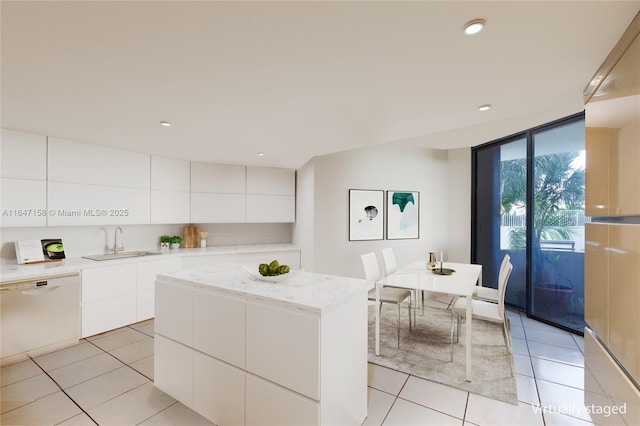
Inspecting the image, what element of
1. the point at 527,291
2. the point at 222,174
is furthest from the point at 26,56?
the point at 527,291

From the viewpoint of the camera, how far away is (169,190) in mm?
4176

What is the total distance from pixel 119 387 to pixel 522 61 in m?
3.75

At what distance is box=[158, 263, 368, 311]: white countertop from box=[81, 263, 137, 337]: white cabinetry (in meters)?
1.68

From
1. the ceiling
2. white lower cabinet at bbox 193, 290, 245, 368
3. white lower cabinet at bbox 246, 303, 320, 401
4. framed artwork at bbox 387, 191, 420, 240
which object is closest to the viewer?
the ceiling

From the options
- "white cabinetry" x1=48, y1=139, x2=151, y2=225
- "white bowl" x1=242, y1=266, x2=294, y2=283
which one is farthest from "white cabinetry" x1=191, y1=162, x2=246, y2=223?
"white bowl" x1=242, y1=266, x2=294, y2=283

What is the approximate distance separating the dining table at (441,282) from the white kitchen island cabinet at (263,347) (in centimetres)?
101

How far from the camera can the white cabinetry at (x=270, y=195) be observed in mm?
4805

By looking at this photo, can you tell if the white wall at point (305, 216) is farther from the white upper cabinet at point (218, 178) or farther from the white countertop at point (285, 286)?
the white countertop at point (285, 286)

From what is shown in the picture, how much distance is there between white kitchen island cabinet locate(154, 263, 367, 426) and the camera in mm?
1495

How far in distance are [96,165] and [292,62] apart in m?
3.20

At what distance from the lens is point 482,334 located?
10.9ft

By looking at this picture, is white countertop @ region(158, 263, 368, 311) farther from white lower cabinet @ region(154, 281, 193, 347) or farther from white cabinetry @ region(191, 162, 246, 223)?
white cabinetry @ region(191, 162, 246, 223)

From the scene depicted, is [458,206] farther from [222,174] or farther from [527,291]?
[222,174]

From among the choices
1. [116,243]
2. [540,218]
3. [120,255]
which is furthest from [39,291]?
[540,218]
